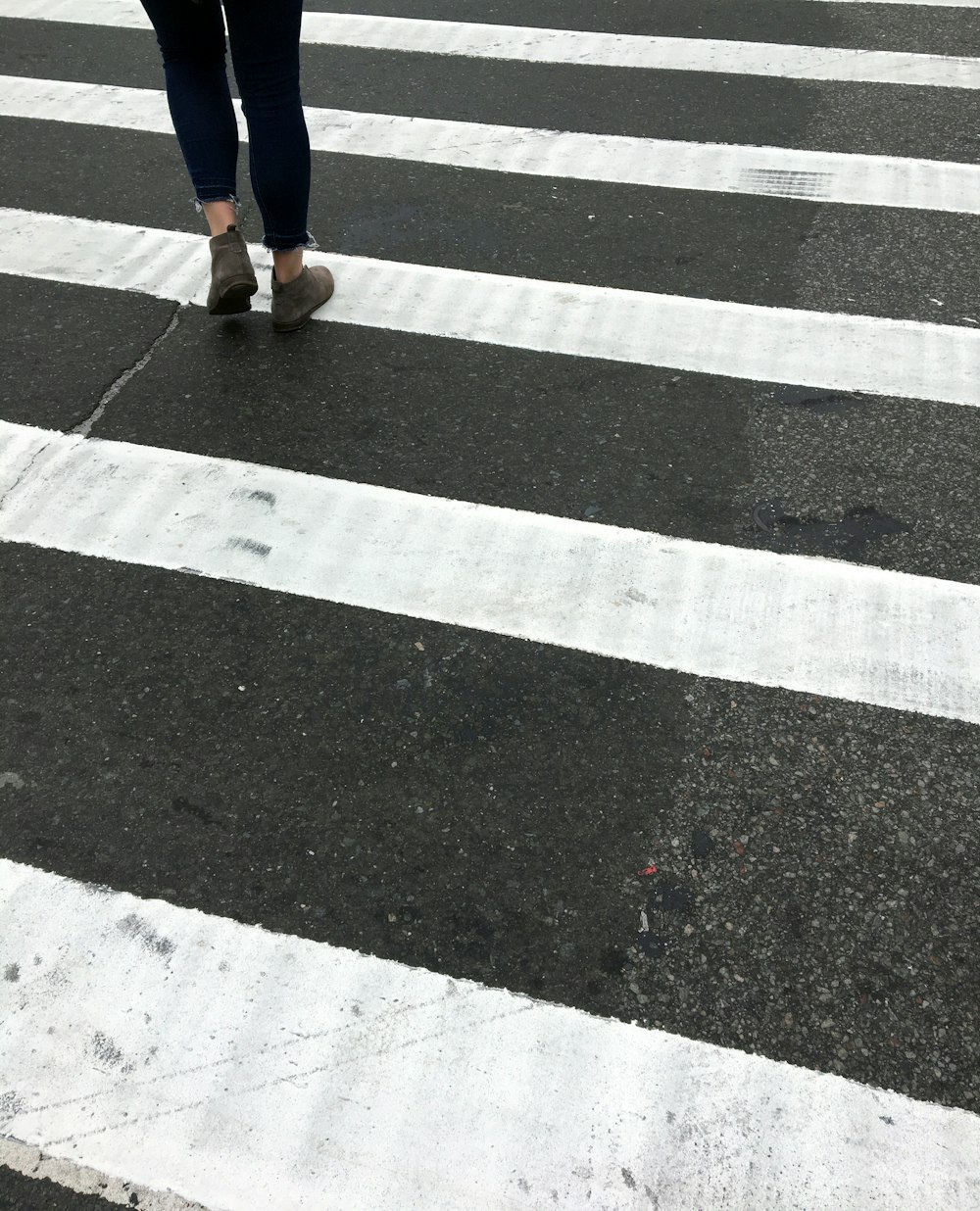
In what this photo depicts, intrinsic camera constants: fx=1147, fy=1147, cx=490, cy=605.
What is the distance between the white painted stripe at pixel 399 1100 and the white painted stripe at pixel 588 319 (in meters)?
2.31

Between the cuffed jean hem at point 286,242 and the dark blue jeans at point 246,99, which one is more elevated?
the dark blue jeans at point 246,99

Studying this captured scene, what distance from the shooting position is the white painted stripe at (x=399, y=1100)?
1.91 meters

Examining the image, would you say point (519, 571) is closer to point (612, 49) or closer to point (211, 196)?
point (211, 196)

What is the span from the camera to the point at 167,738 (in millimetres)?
2627

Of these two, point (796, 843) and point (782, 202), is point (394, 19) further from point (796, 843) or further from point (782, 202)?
point (796, 843)

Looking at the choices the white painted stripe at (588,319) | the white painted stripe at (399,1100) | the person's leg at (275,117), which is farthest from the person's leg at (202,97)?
the white painted stripe at (399,1100)

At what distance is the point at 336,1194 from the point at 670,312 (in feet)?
9.93

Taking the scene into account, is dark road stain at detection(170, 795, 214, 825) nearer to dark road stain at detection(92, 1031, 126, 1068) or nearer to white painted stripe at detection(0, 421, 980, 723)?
dark road stain at detection(92, 1031, 126, 1068)

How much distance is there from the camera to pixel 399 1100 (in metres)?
2.01

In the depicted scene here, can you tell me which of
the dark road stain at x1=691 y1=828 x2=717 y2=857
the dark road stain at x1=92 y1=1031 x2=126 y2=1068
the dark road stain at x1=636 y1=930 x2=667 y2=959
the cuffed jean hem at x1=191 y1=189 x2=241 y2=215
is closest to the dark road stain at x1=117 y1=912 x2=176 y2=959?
the dark road stain at x1=92 y1=1031 x2=126 y2=1068

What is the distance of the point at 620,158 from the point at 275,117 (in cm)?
187

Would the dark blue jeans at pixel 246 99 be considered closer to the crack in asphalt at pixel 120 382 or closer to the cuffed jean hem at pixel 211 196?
the cuffed jean hem at pixel 211 196

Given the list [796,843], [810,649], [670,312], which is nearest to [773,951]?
[796,843]

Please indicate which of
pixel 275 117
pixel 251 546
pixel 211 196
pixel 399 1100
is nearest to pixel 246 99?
pixel 275 117
